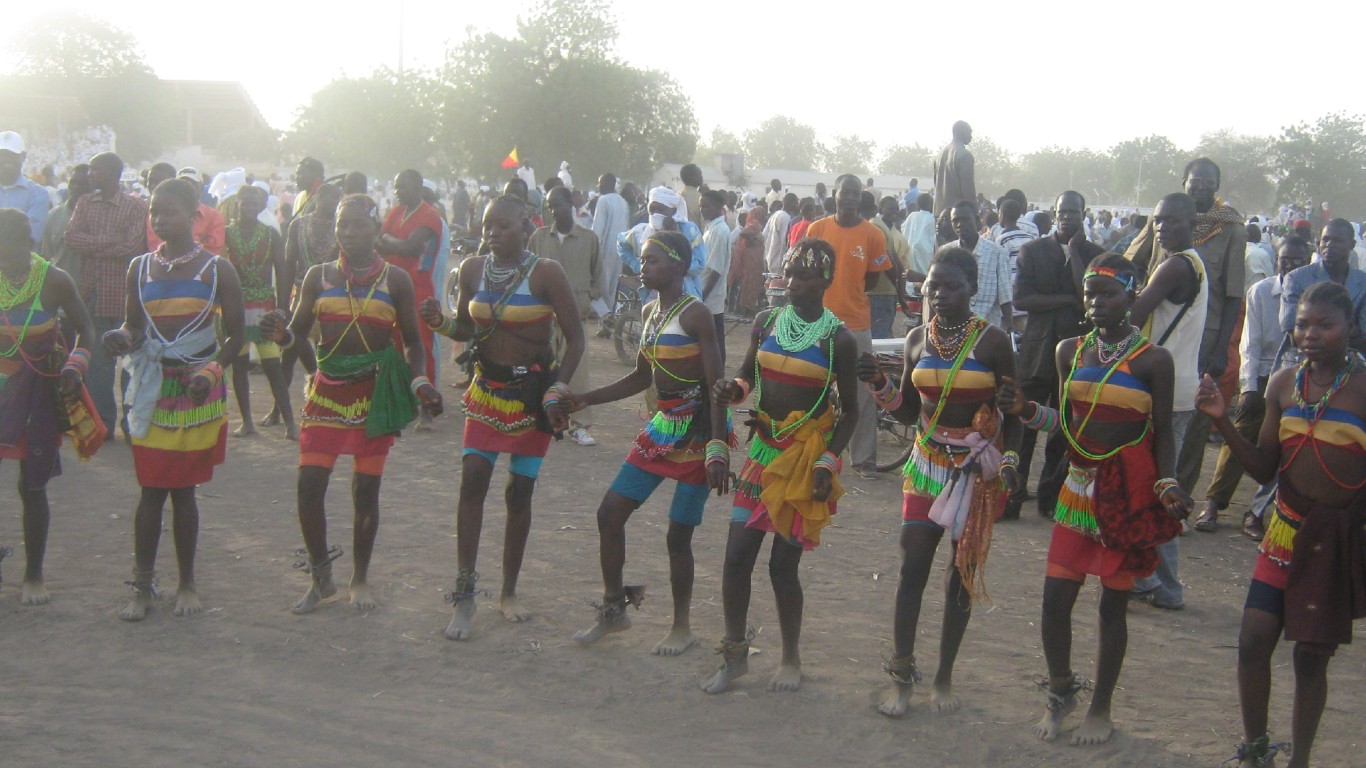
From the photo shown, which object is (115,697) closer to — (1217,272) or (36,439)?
(36,439)

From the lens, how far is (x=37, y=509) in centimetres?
595

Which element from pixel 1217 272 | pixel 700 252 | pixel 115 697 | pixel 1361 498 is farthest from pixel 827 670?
pixel 700 252

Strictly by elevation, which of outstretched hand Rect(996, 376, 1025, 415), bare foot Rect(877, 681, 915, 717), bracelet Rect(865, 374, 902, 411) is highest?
outstretched hand Rect(996, 376, 1025, 415)

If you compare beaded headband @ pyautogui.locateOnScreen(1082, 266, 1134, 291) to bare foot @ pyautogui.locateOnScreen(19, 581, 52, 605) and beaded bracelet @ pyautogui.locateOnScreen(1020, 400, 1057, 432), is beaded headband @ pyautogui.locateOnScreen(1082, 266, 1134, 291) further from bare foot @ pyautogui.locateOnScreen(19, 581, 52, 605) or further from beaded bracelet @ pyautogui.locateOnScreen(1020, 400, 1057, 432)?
bare foot @ pyautogui.locateOnScreen(19, 581, 52, 605)

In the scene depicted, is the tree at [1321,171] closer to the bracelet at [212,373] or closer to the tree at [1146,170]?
the tree at [1146,170]

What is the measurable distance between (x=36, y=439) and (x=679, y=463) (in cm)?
316

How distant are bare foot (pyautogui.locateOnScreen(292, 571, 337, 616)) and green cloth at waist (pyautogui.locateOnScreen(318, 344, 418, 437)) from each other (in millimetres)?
773

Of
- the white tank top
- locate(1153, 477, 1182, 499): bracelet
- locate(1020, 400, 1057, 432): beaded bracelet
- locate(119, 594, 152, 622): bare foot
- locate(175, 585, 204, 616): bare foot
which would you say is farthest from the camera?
the white tank top

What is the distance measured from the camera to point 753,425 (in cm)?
516

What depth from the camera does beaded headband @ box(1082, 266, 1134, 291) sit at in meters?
4.77

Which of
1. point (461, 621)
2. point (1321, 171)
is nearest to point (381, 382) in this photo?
point (461, 621)

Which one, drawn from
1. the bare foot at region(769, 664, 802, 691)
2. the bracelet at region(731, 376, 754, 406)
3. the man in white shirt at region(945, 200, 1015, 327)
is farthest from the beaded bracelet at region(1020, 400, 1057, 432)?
the man in white shirt at region(945, 200, 1015, 327)

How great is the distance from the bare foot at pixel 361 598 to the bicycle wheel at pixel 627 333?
8539 mm

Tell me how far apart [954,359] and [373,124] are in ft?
142
